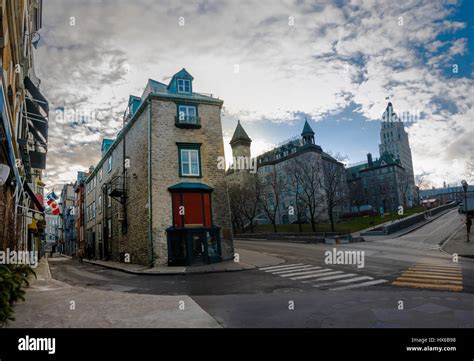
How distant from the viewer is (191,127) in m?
23.3

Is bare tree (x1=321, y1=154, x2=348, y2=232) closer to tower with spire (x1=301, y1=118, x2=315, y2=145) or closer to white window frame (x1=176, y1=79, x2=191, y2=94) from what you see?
tower with spire (x1=301, y1=118, x2=315, y2=145)

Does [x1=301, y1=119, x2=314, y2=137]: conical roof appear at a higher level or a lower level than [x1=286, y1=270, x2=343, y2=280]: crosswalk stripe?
higher

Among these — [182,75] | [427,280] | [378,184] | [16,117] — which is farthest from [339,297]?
[378,184]

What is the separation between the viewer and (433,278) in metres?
12.0

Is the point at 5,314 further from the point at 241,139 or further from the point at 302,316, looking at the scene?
the point at 241,139

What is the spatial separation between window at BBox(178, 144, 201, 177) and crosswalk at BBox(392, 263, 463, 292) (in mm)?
14670

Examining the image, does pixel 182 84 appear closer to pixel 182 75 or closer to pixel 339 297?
pixel 182 75

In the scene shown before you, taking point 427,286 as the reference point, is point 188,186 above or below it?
above

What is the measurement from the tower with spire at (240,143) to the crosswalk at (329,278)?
233 ft

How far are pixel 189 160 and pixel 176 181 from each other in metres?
1.85

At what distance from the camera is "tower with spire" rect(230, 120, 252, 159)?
86375mm

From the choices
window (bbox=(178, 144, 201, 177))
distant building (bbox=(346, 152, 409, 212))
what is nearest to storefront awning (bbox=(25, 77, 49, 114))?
window (bbox=(178, 144, 201, 177))
